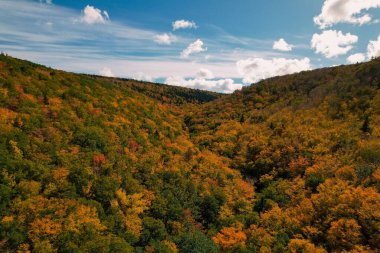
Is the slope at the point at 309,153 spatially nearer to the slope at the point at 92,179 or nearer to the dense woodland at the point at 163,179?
the dense woodland at the point at 163,179

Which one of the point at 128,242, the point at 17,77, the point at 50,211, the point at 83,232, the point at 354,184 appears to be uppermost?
the point at 17,77

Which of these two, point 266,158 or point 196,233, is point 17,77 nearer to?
point 196,233

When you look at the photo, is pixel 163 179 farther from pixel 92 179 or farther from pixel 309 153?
pixel 309 153

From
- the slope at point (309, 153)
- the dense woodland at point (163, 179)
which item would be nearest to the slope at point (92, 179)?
the dense woodland at point (163, 179)

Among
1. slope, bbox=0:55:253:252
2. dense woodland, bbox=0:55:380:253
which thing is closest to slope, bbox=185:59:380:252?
dense woodland, bbox=0:55:380:253

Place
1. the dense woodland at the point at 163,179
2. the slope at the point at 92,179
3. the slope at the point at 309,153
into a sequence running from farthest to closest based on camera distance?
1. the slope at the point at 309,153
2. the dense woodland at the point at 163,179
3. the slope at the point at 92,179

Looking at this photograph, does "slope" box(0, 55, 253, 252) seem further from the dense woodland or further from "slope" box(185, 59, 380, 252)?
"slope" box(185, 59, 380, 252)

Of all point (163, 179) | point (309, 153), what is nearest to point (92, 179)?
→ point (163, 179)

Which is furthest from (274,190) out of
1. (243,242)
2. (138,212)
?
(138,212)
